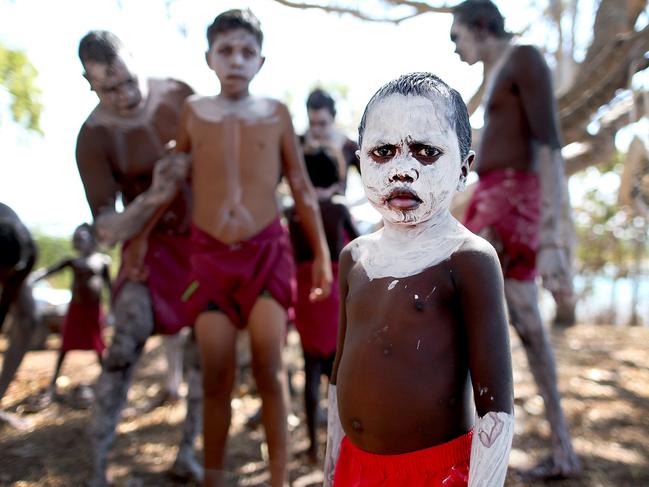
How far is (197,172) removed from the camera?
245 centimetres

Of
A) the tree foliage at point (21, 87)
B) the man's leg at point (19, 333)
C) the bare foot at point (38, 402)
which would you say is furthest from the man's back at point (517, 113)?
the tree foliage at point (21, 87)

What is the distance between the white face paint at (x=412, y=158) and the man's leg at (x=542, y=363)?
1.49 metres

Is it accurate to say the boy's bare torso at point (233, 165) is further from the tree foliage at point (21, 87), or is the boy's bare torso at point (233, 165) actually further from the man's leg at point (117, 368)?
the tree foliage at point (21, 87)

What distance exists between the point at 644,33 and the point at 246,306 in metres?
3.15

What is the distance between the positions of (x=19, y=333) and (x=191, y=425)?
130 centimetres

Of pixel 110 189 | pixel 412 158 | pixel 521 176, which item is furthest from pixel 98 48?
pixel 521 176

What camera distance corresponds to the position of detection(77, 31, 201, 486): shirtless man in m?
2.55

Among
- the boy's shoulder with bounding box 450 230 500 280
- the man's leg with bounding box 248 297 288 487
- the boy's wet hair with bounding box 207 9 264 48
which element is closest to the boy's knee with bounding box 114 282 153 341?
the man's leg with bounding box 248 297 288 487

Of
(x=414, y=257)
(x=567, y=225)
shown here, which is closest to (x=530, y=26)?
(x=567, y=225)

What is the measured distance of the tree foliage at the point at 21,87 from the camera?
7.64m

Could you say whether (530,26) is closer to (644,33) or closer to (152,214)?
(644,33)

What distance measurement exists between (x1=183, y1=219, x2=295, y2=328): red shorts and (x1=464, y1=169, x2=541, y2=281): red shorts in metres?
0.99

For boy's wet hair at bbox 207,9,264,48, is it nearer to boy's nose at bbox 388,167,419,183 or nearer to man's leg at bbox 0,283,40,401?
boy's nose at bbox 388,167,419,183

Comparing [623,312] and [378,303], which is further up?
[378,303]
